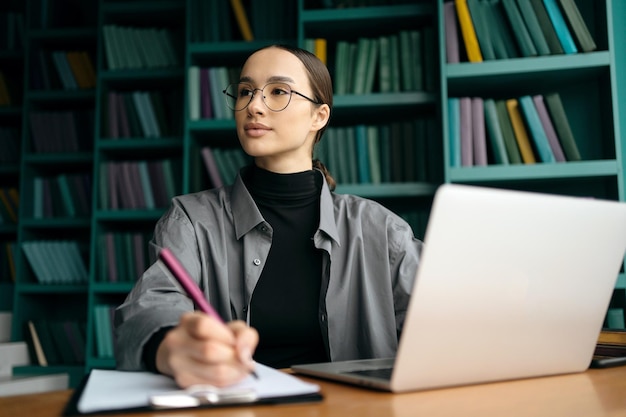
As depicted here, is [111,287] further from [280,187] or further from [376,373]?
[376,373]

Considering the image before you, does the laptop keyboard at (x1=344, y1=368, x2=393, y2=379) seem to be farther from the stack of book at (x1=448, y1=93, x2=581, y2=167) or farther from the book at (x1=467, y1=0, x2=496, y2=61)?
the book at (x1=467, y1=0, x2=496, y2=61)

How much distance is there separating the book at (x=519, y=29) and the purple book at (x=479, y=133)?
0.28 meters

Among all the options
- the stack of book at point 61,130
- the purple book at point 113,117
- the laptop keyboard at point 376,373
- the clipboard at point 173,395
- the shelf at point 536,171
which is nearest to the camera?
the clipboard at point 173,395

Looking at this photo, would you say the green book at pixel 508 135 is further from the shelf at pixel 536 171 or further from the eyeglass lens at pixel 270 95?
the eyeglass lens at pixel 270 95

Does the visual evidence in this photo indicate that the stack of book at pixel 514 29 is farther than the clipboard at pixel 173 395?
Yes

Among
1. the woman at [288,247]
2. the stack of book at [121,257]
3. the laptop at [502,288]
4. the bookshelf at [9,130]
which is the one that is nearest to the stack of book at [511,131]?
the woman at [288,247]

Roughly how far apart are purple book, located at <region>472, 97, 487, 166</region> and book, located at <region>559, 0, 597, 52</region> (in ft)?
1.52

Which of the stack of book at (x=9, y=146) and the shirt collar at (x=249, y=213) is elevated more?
the stack of book at (x=9, y=146)

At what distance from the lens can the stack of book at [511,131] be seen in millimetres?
2438

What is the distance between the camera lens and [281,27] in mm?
2891

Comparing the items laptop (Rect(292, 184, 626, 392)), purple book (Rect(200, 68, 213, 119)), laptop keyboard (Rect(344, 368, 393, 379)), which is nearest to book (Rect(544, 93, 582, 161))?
purple book (Rect(200, 68, 213, 119))

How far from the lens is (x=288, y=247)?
1.35 meters

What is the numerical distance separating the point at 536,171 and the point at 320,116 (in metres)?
1.27

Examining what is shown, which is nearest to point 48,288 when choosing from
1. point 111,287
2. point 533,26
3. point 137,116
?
point 111,287
